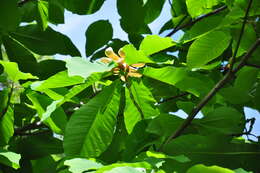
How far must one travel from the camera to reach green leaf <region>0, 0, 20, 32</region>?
116 centimetres

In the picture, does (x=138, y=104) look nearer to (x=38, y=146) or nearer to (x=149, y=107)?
(x=149, y=107)

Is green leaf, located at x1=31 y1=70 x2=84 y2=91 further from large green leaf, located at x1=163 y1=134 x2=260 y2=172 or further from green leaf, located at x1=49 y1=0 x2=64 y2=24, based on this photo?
green leaf, located at x1=49 y1=0 x2=64 y2=24

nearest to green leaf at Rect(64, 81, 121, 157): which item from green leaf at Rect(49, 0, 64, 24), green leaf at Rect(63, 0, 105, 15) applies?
green leaf at Rect(63, 0, 105, 15)

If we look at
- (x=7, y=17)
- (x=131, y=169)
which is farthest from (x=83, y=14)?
Result: (x=131, y=169)

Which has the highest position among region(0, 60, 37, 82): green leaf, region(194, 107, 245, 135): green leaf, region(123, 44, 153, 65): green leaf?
region(123, 44, 153, 65): green leaf

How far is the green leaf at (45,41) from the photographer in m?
1.34

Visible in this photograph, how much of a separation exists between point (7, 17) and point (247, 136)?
814 millimetres

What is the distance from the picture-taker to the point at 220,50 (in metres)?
0.84

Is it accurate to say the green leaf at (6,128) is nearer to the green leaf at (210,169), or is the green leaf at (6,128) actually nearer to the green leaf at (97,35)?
the green leaf at (97,35)

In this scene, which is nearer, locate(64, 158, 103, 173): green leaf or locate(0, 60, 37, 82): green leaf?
locate(64, 158, 103, 173): green leaf

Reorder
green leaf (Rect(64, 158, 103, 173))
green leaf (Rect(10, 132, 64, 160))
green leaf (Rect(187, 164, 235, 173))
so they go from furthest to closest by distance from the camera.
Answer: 1. green leaf (Rect(10, 132, 64, 160))
2. green leaf (Rect(64, 158, 103, 173))
3. green leaf (Rect(187, 164, 235, 173))

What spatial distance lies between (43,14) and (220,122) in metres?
1.00

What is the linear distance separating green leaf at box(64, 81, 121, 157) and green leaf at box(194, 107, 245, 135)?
0.20 metres

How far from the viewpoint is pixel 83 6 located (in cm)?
124
